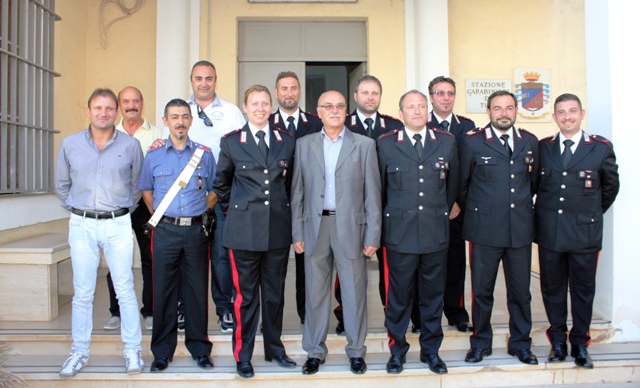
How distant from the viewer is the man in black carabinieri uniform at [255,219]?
10.8ft

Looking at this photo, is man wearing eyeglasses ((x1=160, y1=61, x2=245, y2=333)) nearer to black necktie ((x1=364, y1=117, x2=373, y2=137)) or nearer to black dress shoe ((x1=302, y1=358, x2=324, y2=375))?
black dress shoe ((x1=302, y1=358, x2=324, y2=375))

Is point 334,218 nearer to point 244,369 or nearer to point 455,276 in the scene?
point 244,369

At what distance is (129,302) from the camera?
3387 millimetres

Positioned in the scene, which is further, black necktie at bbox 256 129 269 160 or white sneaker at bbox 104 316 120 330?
white sneaker at bbox 104 316 120 330

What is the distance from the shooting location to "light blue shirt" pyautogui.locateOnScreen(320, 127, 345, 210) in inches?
132

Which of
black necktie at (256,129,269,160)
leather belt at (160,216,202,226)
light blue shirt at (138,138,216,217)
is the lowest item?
leather belt at (160,216,202,226)

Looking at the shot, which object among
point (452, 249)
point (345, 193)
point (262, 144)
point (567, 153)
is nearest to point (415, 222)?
point (345, 193)

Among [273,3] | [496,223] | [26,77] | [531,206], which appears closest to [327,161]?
[496,223]

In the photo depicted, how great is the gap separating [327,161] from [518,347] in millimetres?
1982

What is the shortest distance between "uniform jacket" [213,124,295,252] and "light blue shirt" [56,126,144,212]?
65 cm

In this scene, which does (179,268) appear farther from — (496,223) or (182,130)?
(496,223)

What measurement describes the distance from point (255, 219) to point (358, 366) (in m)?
1.24

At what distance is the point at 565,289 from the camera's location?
368cm

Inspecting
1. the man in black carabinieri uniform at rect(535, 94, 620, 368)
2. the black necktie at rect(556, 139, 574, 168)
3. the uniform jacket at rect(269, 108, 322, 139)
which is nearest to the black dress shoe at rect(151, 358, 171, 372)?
the uniform jacket at rect(269, 108, 322, 139)
